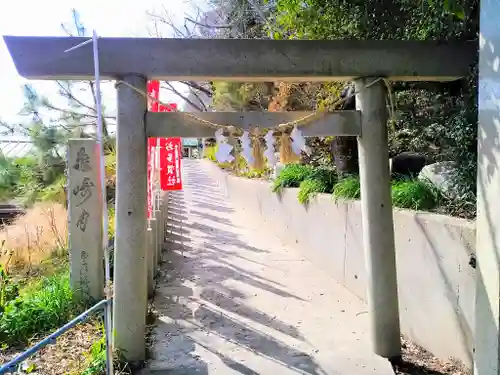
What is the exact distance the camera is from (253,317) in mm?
5871

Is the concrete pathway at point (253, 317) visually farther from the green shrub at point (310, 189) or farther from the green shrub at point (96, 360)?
the green shrub at point (310, 189)

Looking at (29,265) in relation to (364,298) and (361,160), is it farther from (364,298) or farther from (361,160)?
(361,160)

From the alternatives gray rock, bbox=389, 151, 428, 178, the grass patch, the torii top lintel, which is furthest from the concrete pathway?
the torii top lintel

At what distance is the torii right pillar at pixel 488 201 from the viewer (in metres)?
3.14

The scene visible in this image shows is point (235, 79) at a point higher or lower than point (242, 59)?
lower

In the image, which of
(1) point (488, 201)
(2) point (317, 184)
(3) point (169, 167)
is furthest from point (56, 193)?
(1) point (488, 201)

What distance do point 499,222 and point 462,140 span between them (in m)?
1.53

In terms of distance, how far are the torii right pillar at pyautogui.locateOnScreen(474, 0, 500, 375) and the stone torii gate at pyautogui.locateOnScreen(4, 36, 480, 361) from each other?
1212 mm

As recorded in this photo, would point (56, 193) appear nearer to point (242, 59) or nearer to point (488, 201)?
point (242, 59)

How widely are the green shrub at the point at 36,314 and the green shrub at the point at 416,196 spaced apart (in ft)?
13.9

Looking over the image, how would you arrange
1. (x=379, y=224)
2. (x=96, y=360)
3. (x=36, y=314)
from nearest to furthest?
(x=96, y=360) → (x=379, y=224) → (x=36, y=314)

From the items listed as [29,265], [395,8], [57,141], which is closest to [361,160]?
[395,8]

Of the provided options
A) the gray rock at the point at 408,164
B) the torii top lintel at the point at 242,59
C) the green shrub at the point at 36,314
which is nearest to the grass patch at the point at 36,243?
the green shrub at the point at 36,314

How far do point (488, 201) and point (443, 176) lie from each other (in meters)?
2.21
